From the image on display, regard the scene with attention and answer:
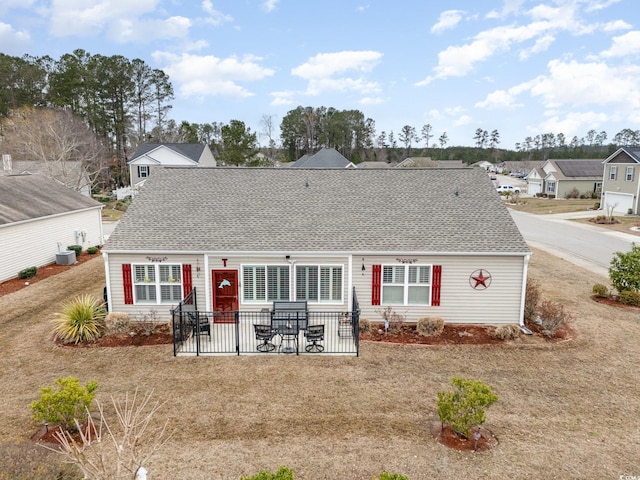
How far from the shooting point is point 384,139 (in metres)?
125

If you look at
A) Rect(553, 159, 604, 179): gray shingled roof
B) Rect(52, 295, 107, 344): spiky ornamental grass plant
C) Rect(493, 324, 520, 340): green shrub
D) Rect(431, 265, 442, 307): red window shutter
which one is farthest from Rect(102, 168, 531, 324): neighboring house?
Rect(553, 159, 604, 179): gray shingled roof

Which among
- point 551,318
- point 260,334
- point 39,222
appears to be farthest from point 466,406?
point 39,222

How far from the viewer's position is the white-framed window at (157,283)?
15031mm

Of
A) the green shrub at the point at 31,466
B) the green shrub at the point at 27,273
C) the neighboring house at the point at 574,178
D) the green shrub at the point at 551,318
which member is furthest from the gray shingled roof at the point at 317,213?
the neighboring house at the point at 574,178

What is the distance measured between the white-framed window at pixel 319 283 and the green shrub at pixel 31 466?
9184mm

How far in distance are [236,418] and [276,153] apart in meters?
98.3

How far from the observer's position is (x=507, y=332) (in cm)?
1382

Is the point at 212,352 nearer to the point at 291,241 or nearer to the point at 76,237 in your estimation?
the point at 291,241

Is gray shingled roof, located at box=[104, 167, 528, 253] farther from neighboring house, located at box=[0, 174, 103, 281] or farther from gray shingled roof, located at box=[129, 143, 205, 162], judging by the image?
gray shingled roof, located at box=[129, 143, 205, 162]

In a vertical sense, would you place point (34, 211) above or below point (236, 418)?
above

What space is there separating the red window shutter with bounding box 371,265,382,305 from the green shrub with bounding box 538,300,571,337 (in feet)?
19.2

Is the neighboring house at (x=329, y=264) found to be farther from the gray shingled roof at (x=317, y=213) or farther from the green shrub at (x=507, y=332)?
the green shrub at (x=507, y=332)

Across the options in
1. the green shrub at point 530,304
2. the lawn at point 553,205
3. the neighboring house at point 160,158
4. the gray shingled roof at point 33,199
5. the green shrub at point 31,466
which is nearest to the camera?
the green shrub at point 31,466

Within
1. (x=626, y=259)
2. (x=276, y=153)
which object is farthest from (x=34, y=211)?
(x=276, y=153)
